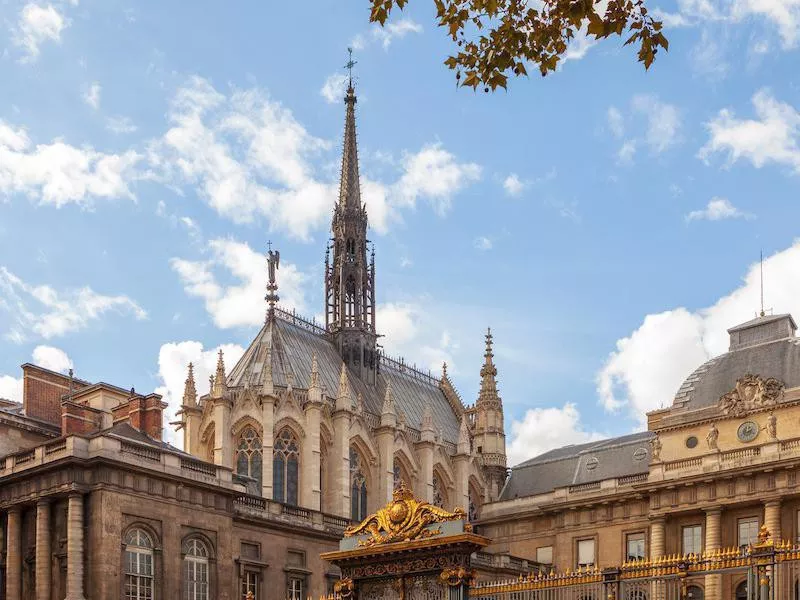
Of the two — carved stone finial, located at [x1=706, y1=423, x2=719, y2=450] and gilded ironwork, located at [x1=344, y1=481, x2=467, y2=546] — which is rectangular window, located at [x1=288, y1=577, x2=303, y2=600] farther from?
gilded ironwork, located at [x1=344, y1=481, x2=467, y2=546]

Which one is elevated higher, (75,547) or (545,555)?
(75,547)

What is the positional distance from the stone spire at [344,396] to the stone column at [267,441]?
13.5 ft

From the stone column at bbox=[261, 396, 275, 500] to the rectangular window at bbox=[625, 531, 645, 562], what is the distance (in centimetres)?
1597

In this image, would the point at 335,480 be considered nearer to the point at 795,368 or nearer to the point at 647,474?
the point at 647,474

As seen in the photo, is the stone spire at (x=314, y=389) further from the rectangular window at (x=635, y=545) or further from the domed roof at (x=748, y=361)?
the domed roof at (x=748, y=361)

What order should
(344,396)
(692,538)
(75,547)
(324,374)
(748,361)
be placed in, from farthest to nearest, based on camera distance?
(324,374)
(344,396)
(748,361)
(692,538)
(75,547)

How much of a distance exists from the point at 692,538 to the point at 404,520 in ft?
85.7

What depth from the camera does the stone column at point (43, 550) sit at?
39656 mm

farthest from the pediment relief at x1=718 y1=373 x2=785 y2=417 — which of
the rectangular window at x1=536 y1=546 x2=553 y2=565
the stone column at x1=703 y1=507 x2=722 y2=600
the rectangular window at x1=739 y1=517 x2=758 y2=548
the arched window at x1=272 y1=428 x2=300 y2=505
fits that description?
the arched window at x1=272 y1=428 x2=300 y2=505

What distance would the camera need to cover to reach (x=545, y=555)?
54.5 metres

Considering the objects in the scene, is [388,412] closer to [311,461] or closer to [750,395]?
[311,461]

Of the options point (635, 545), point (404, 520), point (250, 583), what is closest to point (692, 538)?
point (635, 545)

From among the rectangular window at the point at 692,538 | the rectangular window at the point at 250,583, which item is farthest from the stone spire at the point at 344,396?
the rectangular window at the point at 692,538

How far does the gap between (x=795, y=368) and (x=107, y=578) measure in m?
26.7
